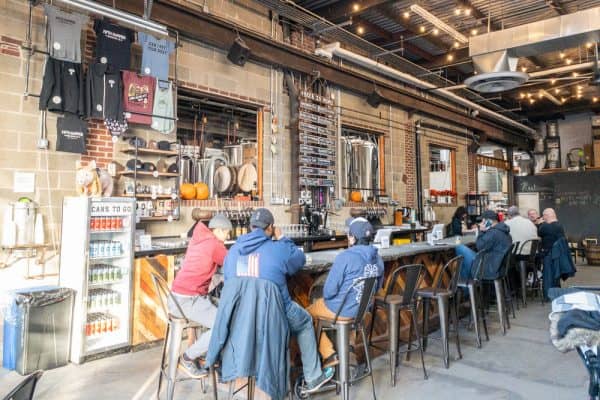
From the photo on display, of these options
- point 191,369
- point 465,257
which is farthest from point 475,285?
point 191,369

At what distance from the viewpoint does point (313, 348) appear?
119 inches

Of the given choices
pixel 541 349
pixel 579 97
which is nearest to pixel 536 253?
pixel 541 349

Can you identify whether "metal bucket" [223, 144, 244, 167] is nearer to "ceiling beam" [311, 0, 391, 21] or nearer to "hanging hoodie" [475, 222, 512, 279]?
"ceiling beam" [311, 0, 391, 21]

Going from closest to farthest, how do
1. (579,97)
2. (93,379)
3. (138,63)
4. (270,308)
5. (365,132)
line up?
(270,308) → (93,379) → (138,63) → (365,132) → (579,97)

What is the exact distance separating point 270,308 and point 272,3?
462 centimetres

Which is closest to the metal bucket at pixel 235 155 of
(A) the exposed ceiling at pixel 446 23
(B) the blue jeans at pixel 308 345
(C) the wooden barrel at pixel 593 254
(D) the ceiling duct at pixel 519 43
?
(A) the exposed ceiling at pixel 446 23

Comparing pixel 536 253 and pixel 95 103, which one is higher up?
pixel 95 103

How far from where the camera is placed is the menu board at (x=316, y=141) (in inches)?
278

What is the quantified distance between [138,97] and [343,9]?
356 cm

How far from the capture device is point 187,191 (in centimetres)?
578

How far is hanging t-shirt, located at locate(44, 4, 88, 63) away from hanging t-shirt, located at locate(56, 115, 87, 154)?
610 mm

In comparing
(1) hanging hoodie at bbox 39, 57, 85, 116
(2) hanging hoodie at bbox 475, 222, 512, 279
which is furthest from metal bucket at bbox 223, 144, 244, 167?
(2) hanging hoodie at bbox 475, 222, 512, 279

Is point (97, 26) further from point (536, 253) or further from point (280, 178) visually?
point (536, 253)

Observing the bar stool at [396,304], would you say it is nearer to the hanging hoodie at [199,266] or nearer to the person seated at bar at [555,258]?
the hanging hoodie at [199,266]
